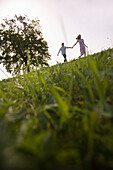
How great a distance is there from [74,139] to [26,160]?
0.26 meters

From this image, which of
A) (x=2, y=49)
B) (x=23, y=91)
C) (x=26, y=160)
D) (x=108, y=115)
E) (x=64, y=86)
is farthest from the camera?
(x=2, y=49)

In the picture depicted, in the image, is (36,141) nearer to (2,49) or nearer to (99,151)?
(99,151)

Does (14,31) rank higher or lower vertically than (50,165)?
higher

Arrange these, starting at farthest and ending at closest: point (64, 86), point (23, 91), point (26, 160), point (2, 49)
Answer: point (2, 49)
point (23, 91)
point (64, 86)
point (26, 160)

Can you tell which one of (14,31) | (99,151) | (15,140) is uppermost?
(14,31)

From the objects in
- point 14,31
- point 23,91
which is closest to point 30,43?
point 14,31

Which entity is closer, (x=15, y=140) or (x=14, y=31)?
(x=15, y=140)

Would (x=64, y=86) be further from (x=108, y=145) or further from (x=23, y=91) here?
(x=108, y=145)

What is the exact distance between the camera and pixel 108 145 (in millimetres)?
450

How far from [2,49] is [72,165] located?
86.1 ft

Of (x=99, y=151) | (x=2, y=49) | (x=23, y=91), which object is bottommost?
(x=99, y=151)

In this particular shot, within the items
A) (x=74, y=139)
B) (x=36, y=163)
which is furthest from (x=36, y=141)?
(x=74, y=139)

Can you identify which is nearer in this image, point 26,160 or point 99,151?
point 26,160

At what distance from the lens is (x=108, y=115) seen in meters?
0.45
